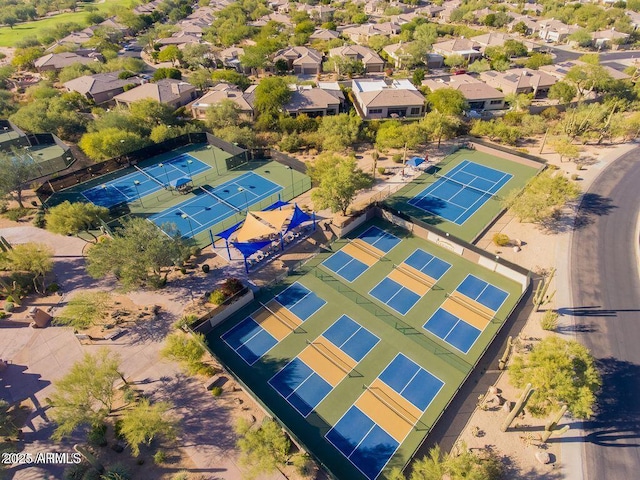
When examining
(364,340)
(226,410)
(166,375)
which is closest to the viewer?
(226,410)

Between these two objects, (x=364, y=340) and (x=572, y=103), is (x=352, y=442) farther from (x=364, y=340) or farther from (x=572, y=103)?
(x=572, y=103)

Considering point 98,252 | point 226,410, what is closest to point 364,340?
point 226,410

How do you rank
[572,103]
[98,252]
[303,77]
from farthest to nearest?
[303,77], [572,103], [98,252]

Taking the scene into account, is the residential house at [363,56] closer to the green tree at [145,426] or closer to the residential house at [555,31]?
the residential house at [555,31]

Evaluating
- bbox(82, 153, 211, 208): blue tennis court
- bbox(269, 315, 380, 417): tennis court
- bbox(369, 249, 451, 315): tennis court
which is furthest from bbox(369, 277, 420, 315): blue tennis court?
bbox(82, 153, 211, 208): blue tennis court

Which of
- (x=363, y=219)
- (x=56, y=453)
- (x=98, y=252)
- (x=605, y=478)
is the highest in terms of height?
(x=98, y=252)

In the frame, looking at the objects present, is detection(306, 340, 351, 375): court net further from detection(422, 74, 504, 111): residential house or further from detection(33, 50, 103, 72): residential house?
detection(33, 50, 103, 72): residential house
